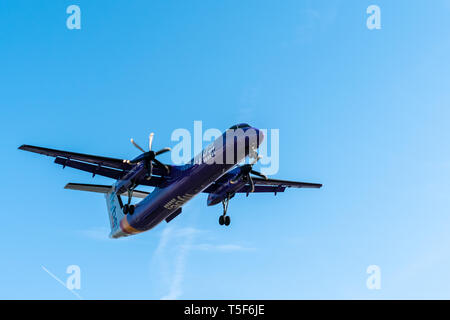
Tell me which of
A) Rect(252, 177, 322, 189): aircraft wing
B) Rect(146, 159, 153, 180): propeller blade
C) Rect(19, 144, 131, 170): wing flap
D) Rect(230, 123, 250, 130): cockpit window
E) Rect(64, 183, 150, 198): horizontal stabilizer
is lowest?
Rect(64, 183, 150, 198): horizontal stabilizer

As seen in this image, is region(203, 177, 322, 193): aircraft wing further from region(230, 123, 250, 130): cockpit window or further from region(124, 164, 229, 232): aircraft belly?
region(230, 123, 250, 130): cockpit window

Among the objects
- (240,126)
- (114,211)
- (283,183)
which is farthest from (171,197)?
(283,183)

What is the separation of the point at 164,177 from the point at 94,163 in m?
4.80

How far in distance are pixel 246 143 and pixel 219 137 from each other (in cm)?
213

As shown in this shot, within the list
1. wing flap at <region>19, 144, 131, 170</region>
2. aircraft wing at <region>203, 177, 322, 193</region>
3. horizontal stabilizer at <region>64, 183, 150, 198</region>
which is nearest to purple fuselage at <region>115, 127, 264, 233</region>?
wing flap at <region>19, 144, 131, 170</region>

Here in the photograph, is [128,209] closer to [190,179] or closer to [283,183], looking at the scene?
[190,179]

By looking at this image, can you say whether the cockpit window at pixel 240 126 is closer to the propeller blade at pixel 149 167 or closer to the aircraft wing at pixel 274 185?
the propeller blade at pixel 149 167

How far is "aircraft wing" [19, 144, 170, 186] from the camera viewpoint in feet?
107

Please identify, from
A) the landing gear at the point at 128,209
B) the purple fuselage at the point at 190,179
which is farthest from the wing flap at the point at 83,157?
the landing gear at the point at 128,209

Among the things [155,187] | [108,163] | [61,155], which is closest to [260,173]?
[155,187]

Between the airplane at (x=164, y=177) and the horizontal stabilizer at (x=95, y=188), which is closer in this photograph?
the airplane at (x=164, y=177)

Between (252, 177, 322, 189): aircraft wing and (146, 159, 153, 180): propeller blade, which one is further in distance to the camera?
(252, 177, 322, 189): aircraft wing

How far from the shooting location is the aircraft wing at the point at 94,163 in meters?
32.6
